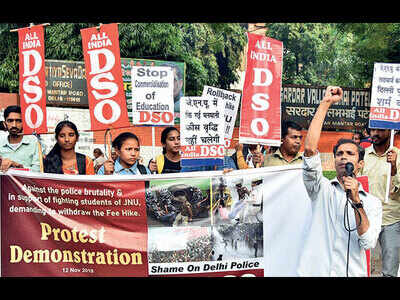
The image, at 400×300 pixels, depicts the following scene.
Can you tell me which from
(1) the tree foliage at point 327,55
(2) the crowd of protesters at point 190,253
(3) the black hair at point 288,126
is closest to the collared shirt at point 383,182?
(3) the black hair at point 288,126

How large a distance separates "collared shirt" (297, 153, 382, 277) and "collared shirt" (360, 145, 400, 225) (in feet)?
4.02

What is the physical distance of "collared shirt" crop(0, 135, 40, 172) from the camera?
7.61 m

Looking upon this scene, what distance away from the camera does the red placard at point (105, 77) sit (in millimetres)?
7500

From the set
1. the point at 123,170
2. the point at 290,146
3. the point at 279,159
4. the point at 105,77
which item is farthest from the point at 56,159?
the point at 290,146

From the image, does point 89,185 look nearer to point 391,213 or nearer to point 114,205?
point 114,205

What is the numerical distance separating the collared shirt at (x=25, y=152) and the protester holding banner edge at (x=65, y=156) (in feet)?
0.47

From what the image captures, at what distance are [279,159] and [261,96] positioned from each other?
0.80m

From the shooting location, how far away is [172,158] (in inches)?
307

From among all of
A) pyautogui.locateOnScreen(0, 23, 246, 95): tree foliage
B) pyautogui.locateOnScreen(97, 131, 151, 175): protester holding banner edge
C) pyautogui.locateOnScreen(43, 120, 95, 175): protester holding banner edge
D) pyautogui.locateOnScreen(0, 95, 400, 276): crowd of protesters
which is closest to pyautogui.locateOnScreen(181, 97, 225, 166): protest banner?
pyautogui.locateOnScreen(0, 95, 400, 276): crowd of protesters

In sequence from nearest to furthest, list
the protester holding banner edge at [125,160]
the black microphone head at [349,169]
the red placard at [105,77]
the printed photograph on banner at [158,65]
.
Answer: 1. the black microphone head at [349,169]
2. the protester holding banner edge at [125,160]
3. the red placard at [105,77]
4. the printed photograph on banner at [158,65]

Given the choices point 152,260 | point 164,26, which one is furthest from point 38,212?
point 164,26

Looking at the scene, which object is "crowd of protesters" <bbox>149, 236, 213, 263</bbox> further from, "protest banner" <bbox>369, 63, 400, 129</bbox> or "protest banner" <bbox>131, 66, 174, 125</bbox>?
"protest banner" <bbox>369, 63, 400, 129</bbox>

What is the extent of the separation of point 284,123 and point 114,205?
2301 mm

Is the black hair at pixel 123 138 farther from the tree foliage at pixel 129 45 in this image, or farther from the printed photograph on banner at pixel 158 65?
the tree foliage at pixel 129 45
